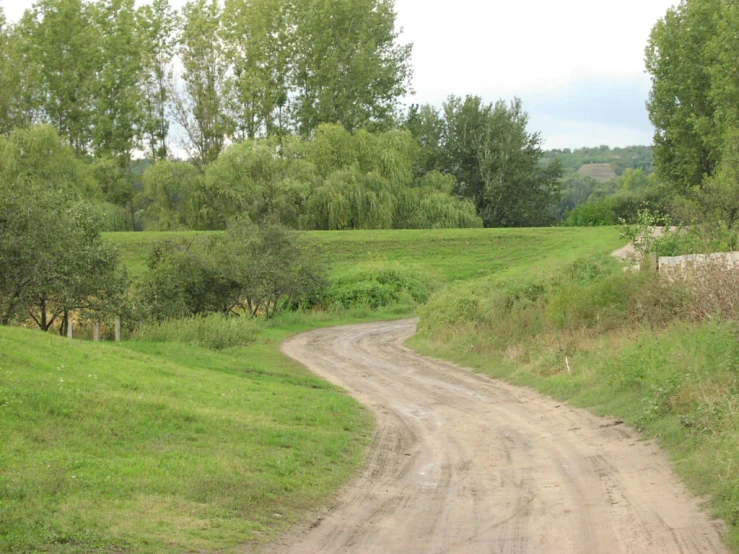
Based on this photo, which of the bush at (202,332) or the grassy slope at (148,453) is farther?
the bush at (202,332)

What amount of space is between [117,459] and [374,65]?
2471 inches

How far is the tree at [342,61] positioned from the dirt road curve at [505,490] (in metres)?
54.4

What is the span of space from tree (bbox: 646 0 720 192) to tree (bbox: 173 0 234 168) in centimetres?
3141

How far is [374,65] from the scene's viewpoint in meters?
69.8

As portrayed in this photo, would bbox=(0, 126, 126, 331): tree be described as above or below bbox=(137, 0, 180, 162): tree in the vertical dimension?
below

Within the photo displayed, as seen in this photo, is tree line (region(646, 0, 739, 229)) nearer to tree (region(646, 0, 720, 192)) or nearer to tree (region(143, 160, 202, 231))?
tree (region(646, 0, 720, 192))

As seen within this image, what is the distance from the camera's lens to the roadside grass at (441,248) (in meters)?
51.1

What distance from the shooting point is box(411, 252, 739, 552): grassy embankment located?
1136 centimetres

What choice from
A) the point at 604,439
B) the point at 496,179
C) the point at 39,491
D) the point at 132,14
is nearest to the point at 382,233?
the point at 496,179

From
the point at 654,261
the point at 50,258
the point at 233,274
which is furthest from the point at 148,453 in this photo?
the point at 233,274

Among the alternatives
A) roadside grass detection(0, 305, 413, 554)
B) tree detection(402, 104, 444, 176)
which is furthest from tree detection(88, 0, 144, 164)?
roadside grass detection(0, 305, 413, 554)

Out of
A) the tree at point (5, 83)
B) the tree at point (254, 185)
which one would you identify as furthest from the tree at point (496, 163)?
the tree at point (5, 83)

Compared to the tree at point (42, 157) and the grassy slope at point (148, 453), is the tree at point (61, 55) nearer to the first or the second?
the tree at point (42, 157)

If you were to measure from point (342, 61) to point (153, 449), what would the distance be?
62.1 meters
